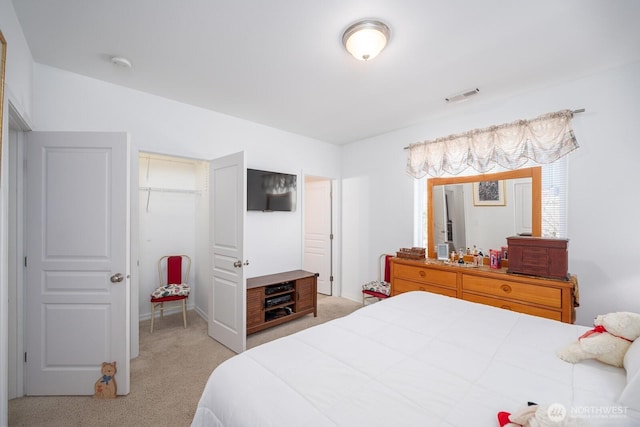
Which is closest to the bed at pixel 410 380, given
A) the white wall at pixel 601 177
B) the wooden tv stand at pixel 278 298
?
the white wall at pixel 601 177

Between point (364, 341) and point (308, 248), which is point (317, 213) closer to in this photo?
point (308, 248)

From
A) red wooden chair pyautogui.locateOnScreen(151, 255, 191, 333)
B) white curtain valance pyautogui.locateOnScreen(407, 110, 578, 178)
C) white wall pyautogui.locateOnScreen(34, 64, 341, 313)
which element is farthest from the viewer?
red wooden chair pyautogui.locateOnScreen(151, 255, 191, 333)

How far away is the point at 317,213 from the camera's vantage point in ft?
16.0

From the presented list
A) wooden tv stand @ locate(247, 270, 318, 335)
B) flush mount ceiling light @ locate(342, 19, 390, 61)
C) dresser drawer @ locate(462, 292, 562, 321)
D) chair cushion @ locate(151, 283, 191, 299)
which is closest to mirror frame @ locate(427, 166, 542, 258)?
dresser drawer @ locate(462, 292, 562, 321)

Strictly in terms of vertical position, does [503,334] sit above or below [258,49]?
below

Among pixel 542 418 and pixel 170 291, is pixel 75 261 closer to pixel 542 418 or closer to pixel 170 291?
pixel 170 291

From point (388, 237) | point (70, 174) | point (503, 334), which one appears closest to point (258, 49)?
point (70, 174)

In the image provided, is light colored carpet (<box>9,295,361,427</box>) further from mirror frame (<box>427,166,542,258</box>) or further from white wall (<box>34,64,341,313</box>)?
mirror frame (<box>427,166,542,258</box>)

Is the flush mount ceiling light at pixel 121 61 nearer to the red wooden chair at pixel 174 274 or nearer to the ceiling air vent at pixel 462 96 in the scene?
the red wooden chair at pixel 174 274

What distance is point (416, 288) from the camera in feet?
10.2

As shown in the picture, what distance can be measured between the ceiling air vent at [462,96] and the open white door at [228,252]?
2302 millimetres

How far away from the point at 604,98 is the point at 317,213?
3.77 metres

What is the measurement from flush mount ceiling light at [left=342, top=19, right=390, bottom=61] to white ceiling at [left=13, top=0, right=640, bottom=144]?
5 cm

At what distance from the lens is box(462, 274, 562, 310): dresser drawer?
7.25 ft
